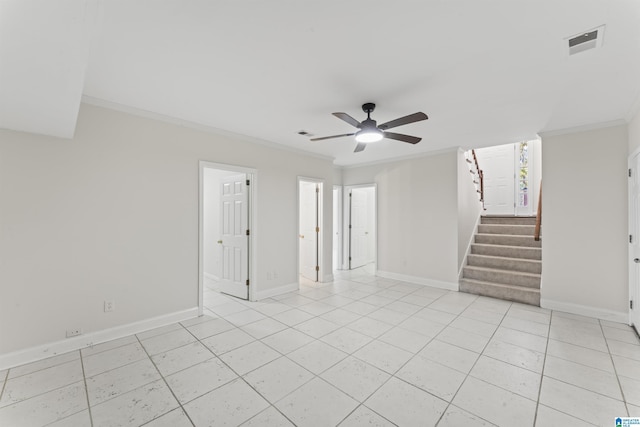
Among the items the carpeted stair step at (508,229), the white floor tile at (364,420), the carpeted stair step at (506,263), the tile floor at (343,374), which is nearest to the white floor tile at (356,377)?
the tile floor at (343,374)

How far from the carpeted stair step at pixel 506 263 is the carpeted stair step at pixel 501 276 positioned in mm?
108

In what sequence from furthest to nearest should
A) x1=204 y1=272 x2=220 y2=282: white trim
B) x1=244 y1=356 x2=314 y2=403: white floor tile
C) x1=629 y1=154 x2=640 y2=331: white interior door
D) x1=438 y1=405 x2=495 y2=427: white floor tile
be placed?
x1=204 y1=272 x2=220 y2=282: white trim
x1=629 y1=154 x2=640 y2=331: white interior door
x1=244 y1=356 x2=314 y2=403: white floor tile
x1=438 y1=405 x2=495 y2=427: white floor tile

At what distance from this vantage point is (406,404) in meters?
1.96

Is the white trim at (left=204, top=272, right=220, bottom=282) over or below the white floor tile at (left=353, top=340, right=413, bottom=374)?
over

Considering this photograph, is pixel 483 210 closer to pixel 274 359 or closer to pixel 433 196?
pixel 433 196

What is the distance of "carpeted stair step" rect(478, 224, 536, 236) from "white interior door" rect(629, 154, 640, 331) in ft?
6.31

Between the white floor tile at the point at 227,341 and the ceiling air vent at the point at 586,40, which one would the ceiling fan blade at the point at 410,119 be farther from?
the white floor tile at the point at 227,341

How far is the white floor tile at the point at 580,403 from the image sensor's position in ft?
6.01

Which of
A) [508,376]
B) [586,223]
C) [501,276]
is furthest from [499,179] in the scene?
[508,376]

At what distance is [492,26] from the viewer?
5.77 feet

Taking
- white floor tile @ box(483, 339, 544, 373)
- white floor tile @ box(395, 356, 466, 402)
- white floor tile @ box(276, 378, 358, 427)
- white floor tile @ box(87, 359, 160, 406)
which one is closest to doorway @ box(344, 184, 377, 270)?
white floor tile @ box(483, 339, 544, 373)

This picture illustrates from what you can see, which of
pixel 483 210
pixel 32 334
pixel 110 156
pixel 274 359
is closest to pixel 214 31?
pixel 110 156

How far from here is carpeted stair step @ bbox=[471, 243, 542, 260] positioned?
4.78 meters

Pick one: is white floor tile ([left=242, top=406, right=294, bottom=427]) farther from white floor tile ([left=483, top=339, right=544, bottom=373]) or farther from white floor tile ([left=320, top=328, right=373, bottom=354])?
white floor tile ([left=483, top=339, right=544, bottom=373])
